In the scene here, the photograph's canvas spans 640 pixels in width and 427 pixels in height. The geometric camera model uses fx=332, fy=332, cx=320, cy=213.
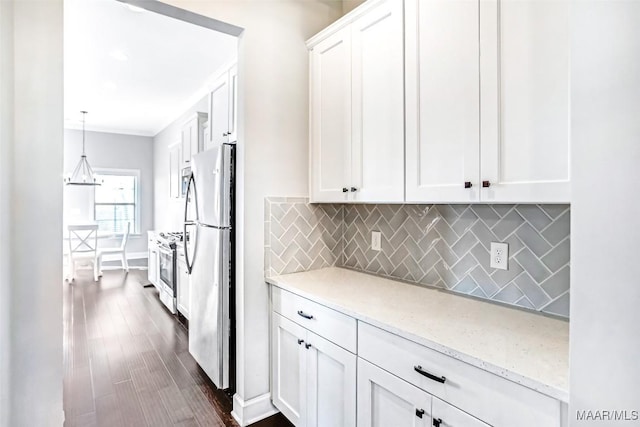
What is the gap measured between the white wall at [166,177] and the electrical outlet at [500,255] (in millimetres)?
3848

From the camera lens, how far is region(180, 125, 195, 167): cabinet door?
14.8 feet

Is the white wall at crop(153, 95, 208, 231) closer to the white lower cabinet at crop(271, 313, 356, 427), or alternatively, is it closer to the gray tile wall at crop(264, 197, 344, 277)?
the gray tile wall at crop(264, 197, 344, 277)

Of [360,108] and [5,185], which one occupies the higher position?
[360,108]

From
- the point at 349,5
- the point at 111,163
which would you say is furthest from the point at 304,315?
the point at 111,163

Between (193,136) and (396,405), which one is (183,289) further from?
(396,405)

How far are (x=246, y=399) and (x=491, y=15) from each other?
2196 mm

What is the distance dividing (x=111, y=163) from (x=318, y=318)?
266 inches

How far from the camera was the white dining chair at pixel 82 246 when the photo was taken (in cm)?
528

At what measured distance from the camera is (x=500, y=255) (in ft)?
4.85

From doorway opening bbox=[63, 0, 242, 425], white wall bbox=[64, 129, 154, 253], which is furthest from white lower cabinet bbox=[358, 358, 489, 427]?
white wall bbox=[64, 129, 154, 253]

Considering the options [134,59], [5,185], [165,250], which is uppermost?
[134,59]

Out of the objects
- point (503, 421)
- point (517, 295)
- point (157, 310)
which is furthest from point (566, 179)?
point (157, 310)

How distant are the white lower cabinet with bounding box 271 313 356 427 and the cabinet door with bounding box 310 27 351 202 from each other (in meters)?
0.79

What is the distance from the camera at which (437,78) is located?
1.38m
